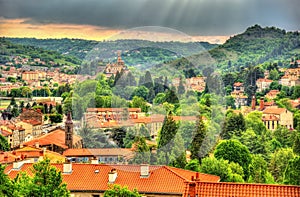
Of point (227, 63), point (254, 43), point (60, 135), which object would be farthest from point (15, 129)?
point (254, 43)

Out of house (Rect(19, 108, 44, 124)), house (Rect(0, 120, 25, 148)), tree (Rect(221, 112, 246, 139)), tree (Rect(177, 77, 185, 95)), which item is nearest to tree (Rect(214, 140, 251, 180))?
tree (Rect(177, 77, 185, 95))

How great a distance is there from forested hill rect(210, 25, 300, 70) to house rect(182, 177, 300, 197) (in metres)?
133

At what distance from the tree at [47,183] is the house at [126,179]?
4.62 m

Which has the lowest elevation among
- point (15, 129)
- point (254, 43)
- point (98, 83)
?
point (15, 129)

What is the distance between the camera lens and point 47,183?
17.0 m

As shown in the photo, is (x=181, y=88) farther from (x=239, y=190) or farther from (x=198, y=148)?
(x=239, y=190)

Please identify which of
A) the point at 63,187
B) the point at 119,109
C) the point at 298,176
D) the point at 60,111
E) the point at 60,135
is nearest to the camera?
the point at 63,187

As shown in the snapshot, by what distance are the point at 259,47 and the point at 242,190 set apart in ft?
514

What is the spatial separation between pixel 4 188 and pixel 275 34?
167m

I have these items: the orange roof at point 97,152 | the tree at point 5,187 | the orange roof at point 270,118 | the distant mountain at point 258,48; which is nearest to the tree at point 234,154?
the orange roof at point 97,152

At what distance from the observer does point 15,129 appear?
7050 centimetres

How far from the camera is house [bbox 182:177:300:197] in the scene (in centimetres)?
1655

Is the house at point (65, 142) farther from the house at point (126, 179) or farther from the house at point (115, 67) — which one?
the house at point (126, 179)

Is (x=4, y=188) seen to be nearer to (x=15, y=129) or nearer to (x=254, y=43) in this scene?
(x=15, y=129)
